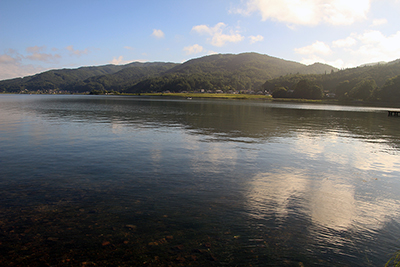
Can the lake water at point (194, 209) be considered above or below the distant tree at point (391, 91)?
below

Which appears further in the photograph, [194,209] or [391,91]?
[391,91]

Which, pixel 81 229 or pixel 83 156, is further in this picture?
pixel 83 156

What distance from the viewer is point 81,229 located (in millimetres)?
8891

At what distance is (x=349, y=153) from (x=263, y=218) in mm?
17777

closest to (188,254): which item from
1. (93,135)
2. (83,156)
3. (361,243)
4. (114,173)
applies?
(361,243)

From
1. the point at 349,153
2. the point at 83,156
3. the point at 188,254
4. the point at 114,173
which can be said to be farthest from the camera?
the point at 349,153

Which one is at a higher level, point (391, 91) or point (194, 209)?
point (391, 91)

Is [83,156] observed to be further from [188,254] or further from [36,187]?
[188,254]

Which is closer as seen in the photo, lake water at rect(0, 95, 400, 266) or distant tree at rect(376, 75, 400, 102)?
lake water at rect(0, 95, 400, 266)

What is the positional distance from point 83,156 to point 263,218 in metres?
15.3

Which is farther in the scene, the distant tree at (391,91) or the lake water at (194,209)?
the distant tree at (391,91)

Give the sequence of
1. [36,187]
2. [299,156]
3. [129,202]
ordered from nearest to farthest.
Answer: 1. [129,202]
2. [36,187]
3. [299,156]

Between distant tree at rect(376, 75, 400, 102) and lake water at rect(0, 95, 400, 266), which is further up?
distant tree at rect(376, 75, 400, 102)

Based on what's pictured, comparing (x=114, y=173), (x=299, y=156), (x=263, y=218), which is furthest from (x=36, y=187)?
(x=299, y=156)
